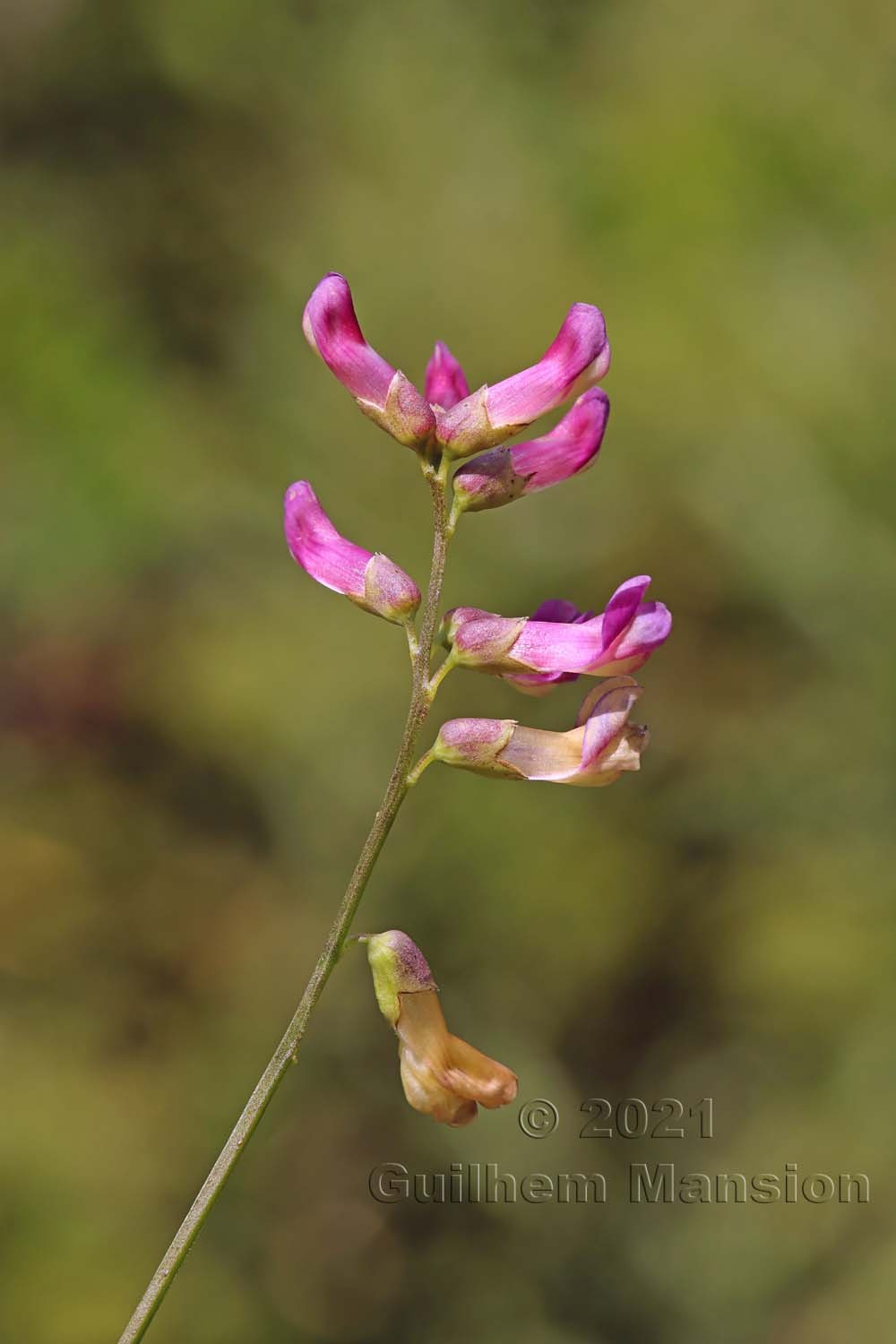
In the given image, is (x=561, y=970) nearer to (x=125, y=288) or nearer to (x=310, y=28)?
(x=125, y=288)

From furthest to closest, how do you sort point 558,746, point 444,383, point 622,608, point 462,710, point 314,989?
point 462,710
point 444,383
point 558,746
point 622,608
point 314,989

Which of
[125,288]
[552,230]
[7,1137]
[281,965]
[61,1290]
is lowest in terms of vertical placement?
[61,1290]

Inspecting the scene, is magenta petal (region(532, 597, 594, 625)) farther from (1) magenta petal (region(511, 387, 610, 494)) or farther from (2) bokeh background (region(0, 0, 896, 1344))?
(2) bokeh background (region(0, 0, 896, 1344))

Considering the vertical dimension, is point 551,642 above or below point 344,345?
below

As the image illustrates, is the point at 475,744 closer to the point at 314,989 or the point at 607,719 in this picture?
the point at 607,719

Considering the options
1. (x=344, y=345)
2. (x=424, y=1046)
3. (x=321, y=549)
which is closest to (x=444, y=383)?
(x=344, y=345)

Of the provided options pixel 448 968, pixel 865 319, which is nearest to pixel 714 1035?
pixel 448 968

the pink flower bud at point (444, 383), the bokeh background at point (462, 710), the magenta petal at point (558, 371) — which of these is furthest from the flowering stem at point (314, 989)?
the bokeh background at point (462, 710)
